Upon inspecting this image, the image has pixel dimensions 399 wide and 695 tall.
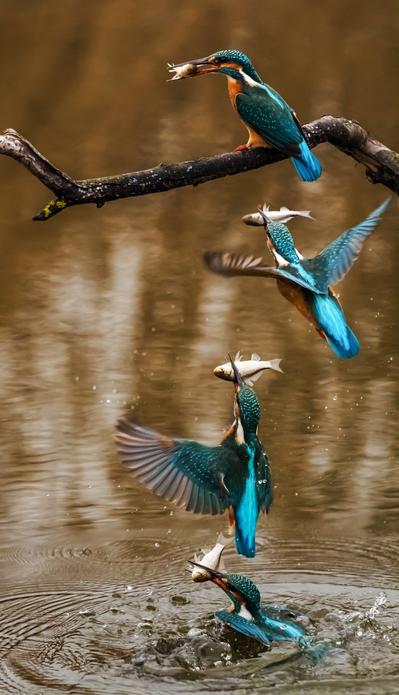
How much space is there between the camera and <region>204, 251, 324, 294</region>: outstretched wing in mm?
2740

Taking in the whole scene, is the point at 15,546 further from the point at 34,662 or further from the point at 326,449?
the point at 326,449

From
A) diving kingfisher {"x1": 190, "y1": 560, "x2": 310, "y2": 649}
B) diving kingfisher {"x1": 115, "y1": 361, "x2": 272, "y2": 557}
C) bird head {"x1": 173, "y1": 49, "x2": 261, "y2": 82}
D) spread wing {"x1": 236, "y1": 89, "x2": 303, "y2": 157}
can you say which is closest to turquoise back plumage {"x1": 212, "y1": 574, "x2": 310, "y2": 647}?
diving kingfisher {"x1": 190, "y1": 560, "x2": 310, "y2": 649}

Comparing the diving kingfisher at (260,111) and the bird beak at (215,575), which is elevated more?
the diving kingfisher at (260,111)

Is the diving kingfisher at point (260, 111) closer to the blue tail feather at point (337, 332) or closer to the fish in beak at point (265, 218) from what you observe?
the fish in beak at point (265, 218)

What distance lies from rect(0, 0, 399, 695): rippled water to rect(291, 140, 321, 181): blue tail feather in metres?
1.09

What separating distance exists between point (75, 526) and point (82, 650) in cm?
66

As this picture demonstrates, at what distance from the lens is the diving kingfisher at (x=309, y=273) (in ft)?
9.22

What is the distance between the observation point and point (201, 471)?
3.33 metres

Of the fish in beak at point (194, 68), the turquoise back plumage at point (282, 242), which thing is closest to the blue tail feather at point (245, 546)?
the turquoise back plumage at point (282, 242)

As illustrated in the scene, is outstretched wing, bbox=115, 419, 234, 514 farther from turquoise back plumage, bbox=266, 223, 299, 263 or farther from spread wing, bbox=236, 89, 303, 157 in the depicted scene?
spread wing, bbox=236, 89, 303, 157

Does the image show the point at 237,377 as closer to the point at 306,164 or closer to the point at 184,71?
the point at 306,164

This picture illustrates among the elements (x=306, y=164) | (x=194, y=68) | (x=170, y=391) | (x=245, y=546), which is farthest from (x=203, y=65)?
(x=170, y=391)

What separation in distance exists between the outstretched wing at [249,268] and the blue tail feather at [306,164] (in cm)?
36

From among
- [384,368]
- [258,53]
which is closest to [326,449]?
[384,368]
